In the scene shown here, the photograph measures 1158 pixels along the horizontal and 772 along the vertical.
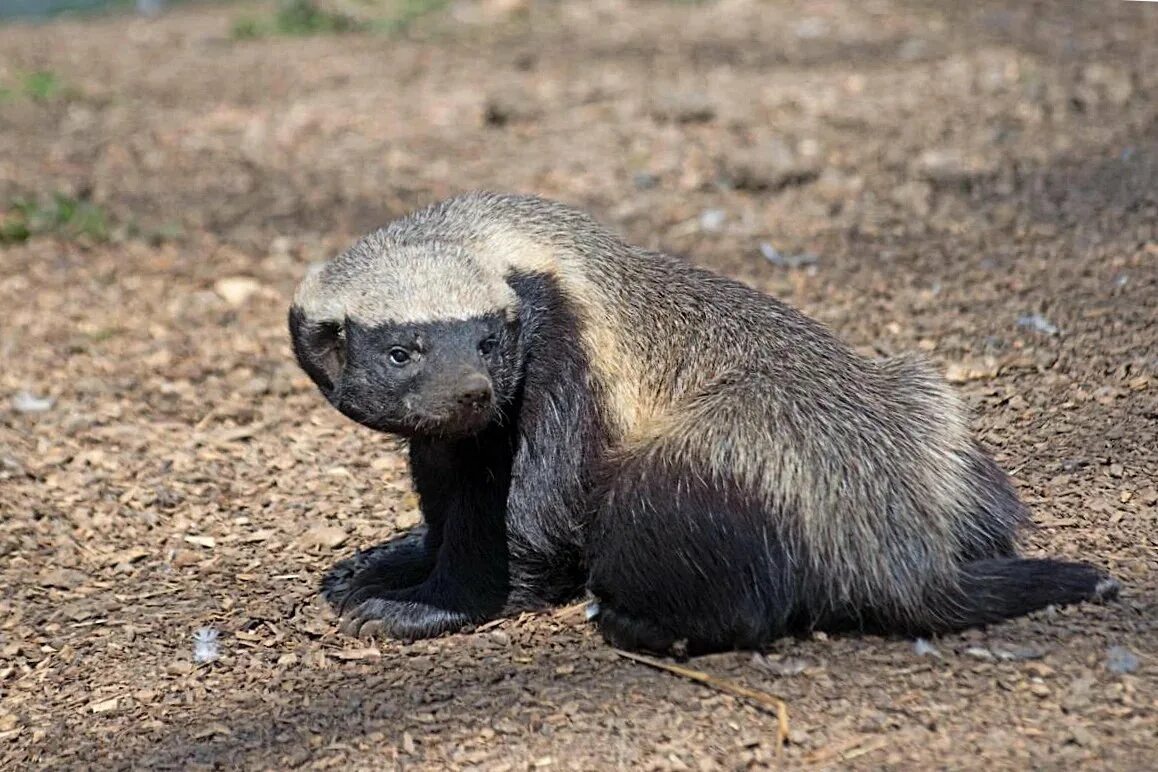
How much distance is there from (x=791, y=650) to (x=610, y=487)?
2.59 feet

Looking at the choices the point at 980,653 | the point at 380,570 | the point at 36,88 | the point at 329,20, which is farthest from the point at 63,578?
the point at 329,20

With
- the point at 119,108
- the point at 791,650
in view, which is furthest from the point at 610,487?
the point at 119,108

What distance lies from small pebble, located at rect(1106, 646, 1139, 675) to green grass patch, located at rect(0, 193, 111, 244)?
7006 mm

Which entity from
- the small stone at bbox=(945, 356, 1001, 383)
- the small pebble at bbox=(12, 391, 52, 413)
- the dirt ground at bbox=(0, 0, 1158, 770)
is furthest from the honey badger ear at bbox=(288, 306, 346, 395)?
the small stone at bbox=(945, 356, 1001, 383)

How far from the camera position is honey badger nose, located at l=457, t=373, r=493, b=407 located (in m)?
4.45

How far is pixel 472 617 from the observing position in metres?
5.16

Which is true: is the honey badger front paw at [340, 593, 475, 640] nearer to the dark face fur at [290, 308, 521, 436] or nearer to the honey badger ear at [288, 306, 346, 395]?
the dark face fur at [290, 308, 521, 436]

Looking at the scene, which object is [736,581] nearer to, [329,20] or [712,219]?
Result: [712,219]

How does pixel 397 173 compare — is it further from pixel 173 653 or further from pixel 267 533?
pixel 173 653

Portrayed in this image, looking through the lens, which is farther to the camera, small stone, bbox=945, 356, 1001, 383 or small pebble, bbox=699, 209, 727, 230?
small pebble, bbox=699, 209, 727, 230

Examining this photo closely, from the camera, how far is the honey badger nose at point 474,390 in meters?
4.45

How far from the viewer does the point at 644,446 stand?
15.6ft

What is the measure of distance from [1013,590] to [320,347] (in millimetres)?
2423

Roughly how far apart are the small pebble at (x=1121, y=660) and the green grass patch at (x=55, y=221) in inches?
276
